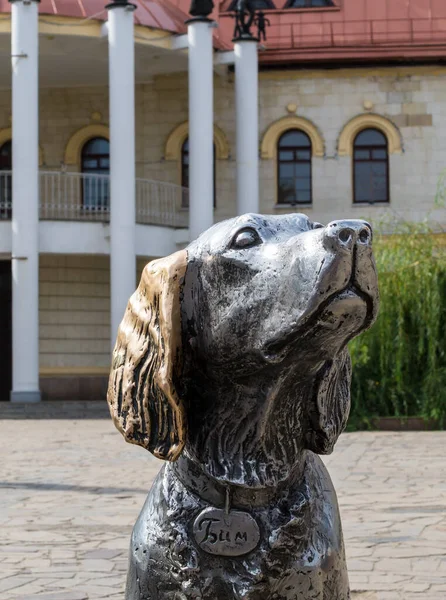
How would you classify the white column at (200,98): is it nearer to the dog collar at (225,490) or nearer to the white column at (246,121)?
the white column at (246,121)

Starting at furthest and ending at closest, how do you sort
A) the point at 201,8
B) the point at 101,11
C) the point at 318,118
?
the point at 318,118, the point at 201,8, the point at 101,11

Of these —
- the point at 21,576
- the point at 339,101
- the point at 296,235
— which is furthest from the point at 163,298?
the point at 339,101

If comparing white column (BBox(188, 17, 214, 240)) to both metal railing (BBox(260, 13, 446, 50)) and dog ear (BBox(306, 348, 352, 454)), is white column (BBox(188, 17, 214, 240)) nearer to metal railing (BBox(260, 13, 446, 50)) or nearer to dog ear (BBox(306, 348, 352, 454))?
metal railing (BBox(260, 13, 446, 50))

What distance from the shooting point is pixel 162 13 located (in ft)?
91.6

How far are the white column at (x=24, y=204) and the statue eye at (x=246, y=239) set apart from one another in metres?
22.3

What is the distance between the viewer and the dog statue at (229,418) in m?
2.49

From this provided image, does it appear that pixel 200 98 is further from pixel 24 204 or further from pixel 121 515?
pixel 121 515

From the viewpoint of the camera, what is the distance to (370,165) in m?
31.0

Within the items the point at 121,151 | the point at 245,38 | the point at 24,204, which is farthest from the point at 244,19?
the point at 24,204

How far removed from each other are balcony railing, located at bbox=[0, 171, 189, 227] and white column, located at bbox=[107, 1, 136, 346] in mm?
697

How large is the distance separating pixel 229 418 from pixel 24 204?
2260 cm

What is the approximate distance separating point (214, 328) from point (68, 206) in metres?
25.2

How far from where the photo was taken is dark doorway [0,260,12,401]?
28.7 meters

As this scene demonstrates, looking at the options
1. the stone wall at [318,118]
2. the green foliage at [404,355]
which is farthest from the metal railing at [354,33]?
the green foliage at [404,355]
